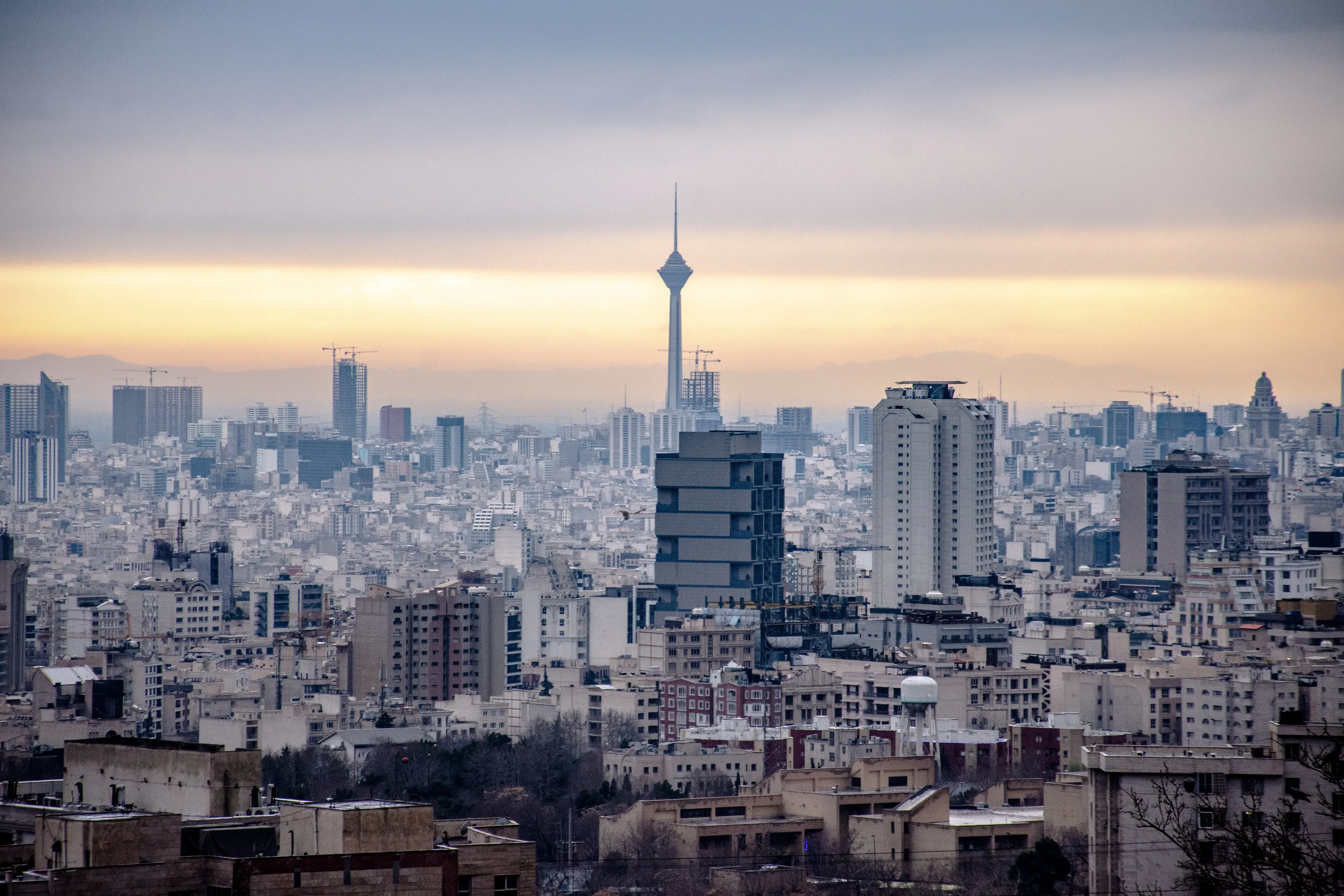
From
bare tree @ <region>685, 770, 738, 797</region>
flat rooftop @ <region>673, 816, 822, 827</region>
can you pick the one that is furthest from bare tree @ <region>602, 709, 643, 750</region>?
flat rooftop @ <region>673, 816, 822, 827</region>

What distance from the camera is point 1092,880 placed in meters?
21.8

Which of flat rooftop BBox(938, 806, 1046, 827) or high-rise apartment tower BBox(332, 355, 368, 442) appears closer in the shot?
flat rooftop BBox(938, 806, 1046, 827)

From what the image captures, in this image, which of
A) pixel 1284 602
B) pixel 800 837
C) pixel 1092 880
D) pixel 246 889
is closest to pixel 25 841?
pixel 246 889

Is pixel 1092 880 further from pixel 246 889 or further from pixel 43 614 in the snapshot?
pixel 43 614

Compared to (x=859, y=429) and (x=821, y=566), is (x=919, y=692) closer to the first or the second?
(x=821, y=566)

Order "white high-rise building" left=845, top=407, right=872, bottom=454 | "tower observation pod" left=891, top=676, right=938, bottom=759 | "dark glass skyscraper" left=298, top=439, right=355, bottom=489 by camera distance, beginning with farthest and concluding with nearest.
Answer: "white high-rise building" left=845, top=407, right=872, bottom=454 → "dark glass skyscraper" left=298, top=439, right=355, bottom=489 → "tower observation pod" left=891, top=676, right=938, bottom=759

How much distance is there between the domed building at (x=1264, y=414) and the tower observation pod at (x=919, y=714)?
8718 cm

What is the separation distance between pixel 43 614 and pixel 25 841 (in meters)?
54.4

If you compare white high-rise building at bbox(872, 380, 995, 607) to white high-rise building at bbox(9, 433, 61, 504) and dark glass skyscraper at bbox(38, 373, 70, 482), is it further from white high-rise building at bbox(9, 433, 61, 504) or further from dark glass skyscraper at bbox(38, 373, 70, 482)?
dark glass skyscraper at bbox(38, 373, 70, 482)

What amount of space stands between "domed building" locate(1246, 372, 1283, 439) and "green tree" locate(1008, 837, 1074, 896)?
324ft

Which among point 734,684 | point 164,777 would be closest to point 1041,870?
point 164,777

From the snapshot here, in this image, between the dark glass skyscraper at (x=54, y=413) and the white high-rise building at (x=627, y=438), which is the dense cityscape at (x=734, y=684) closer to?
the dark glass skyscraper at (x=54, y=413)

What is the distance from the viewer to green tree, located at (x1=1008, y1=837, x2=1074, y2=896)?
81.8 feet

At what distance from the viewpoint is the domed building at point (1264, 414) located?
4828 inches
